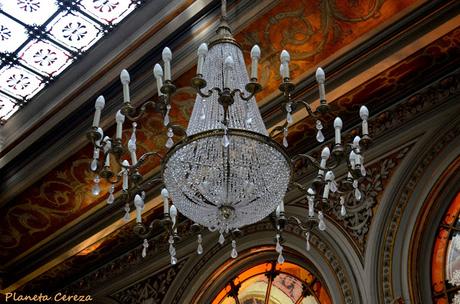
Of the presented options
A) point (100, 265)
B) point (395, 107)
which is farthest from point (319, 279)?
point (100, 265)

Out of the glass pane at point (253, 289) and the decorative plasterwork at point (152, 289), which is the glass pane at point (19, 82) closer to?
the decorative plasterwork at point (152, 289)

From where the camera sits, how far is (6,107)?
796 centimetres

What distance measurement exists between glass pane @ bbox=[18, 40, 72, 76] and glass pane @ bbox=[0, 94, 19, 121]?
18.3 inches

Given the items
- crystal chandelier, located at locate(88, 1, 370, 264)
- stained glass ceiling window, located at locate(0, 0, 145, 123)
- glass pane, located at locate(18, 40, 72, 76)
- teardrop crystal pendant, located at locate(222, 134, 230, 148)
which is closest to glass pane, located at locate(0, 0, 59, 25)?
stained glass ceiling window, located at locate(0, 0, 145, 123)

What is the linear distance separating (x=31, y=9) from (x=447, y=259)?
12.6 feet

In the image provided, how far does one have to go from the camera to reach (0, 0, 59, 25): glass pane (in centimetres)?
718

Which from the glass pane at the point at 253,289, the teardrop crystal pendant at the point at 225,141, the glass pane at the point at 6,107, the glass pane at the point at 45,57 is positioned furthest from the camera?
the glass pane at the point at 6,107

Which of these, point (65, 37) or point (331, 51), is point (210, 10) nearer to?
point (331, 51)

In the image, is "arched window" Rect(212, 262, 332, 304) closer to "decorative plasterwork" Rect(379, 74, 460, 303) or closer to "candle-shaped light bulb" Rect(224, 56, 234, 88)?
"decorative plasterwork" Rect(379, 74, 460, 303)

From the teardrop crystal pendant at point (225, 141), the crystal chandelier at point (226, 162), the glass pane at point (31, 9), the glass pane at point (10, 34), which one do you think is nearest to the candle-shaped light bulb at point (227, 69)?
the crystal chandelier at point (226, 162)

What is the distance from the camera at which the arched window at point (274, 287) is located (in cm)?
665

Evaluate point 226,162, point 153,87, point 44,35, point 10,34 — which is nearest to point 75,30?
point 44,35

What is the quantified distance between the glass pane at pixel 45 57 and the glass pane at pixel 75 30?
121 millimetres

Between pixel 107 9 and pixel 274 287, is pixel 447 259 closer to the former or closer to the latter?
pixel 274 287
